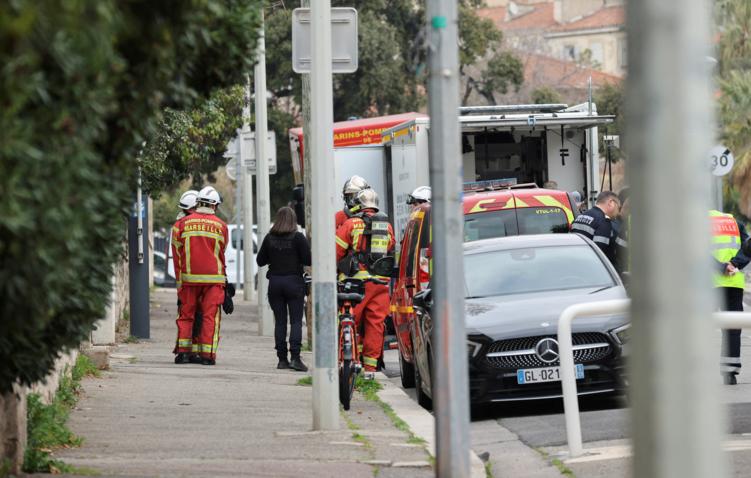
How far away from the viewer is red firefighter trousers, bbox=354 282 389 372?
45.3 ft

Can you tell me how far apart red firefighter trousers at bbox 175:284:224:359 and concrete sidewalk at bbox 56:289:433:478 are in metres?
0.30

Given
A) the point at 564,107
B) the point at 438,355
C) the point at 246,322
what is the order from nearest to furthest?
the point at 438,355, the point at 564,107, the point at 246,322

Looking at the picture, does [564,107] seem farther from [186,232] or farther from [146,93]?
[146,93]

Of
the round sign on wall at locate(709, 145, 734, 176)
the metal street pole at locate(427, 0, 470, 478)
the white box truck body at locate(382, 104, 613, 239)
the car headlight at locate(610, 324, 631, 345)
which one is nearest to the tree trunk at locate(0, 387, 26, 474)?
the metal street pole at locate(427, 0, 470, 478)

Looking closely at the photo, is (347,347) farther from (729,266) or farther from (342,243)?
(729,266)

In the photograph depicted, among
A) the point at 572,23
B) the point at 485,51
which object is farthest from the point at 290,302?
the point at 572,23

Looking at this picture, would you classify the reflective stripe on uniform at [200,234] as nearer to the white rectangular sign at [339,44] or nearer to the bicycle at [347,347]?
the bicycle at [347,347]

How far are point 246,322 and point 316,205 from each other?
1642 centimetres

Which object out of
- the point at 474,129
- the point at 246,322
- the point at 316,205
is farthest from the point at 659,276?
the point at 246,322

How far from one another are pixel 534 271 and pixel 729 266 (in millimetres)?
1814

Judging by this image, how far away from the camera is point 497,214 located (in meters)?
16.3

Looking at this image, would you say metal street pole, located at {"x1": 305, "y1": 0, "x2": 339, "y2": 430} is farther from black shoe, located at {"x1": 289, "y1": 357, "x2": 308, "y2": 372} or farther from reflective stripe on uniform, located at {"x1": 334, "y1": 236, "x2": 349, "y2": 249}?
black shoe, located at {"x1": 289, "y1": 357, "x2": 308, "y2": 372}

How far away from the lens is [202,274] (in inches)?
630

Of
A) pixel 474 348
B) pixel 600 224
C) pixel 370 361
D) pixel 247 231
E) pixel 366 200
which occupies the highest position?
pixel 247 231
